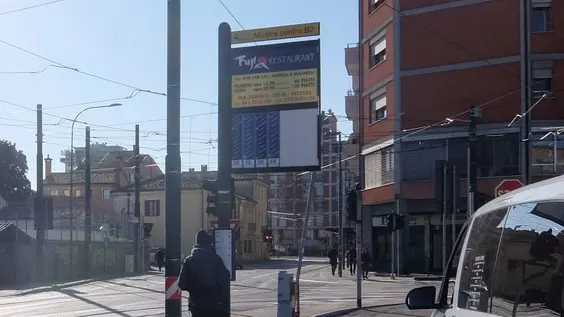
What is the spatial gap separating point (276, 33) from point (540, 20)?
24.6 m

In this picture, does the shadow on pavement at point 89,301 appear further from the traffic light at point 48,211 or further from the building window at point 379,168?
the building window at point 379,168

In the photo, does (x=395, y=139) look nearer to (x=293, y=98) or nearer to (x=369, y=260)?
(x=369, y=260)

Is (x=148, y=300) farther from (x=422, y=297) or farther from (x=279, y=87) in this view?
(x=422, y=297)

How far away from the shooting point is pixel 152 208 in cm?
7662

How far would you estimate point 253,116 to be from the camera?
17828 millimetres

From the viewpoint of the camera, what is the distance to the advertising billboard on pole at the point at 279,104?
688 inches

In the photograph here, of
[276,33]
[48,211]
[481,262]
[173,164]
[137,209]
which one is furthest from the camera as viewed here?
[137,209]

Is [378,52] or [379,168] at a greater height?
[378,52]

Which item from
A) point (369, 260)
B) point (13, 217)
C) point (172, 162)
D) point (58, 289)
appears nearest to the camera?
point (172, 162)

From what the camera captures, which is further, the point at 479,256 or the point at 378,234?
the point at 378,234

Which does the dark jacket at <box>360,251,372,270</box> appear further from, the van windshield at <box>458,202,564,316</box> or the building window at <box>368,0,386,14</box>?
the van windshield at <box>458,202,564,316</box>

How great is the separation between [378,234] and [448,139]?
8.63 m

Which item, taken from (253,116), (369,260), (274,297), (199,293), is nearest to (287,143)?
(253,116)

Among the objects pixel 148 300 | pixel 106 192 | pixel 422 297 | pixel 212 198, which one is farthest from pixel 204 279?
pixel 106 192
